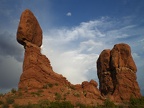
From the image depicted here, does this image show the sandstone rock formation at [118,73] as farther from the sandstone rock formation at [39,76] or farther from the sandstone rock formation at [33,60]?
the sandstone rock formation at [33,60]

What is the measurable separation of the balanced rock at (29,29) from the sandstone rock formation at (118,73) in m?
15.2

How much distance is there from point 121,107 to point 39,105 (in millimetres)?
12759

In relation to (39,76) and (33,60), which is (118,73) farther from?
(33,60)

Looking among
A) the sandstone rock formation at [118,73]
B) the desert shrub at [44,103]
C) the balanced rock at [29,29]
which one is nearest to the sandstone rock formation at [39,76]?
the balanced rock at [29,29]

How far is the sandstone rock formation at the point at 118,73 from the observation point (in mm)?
48344

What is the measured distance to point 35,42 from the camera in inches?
1737

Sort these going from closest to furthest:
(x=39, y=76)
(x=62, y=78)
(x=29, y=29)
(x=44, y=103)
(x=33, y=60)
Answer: (x=44, y=103) < (x=39, y=76) < (x=33, y=60) < (x=29, y=29) < (x=62, y=78)

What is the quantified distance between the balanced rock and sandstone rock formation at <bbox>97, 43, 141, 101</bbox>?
599 inches

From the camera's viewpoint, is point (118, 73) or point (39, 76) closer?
point (39, 76)

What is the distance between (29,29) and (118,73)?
60.4 ft

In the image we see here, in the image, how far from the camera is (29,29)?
1676 inches

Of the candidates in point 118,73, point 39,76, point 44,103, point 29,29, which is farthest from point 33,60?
point 118,73

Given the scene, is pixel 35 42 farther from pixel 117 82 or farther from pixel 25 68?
pixel 117 82

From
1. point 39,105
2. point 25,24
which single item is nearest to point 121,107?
point 39,105
